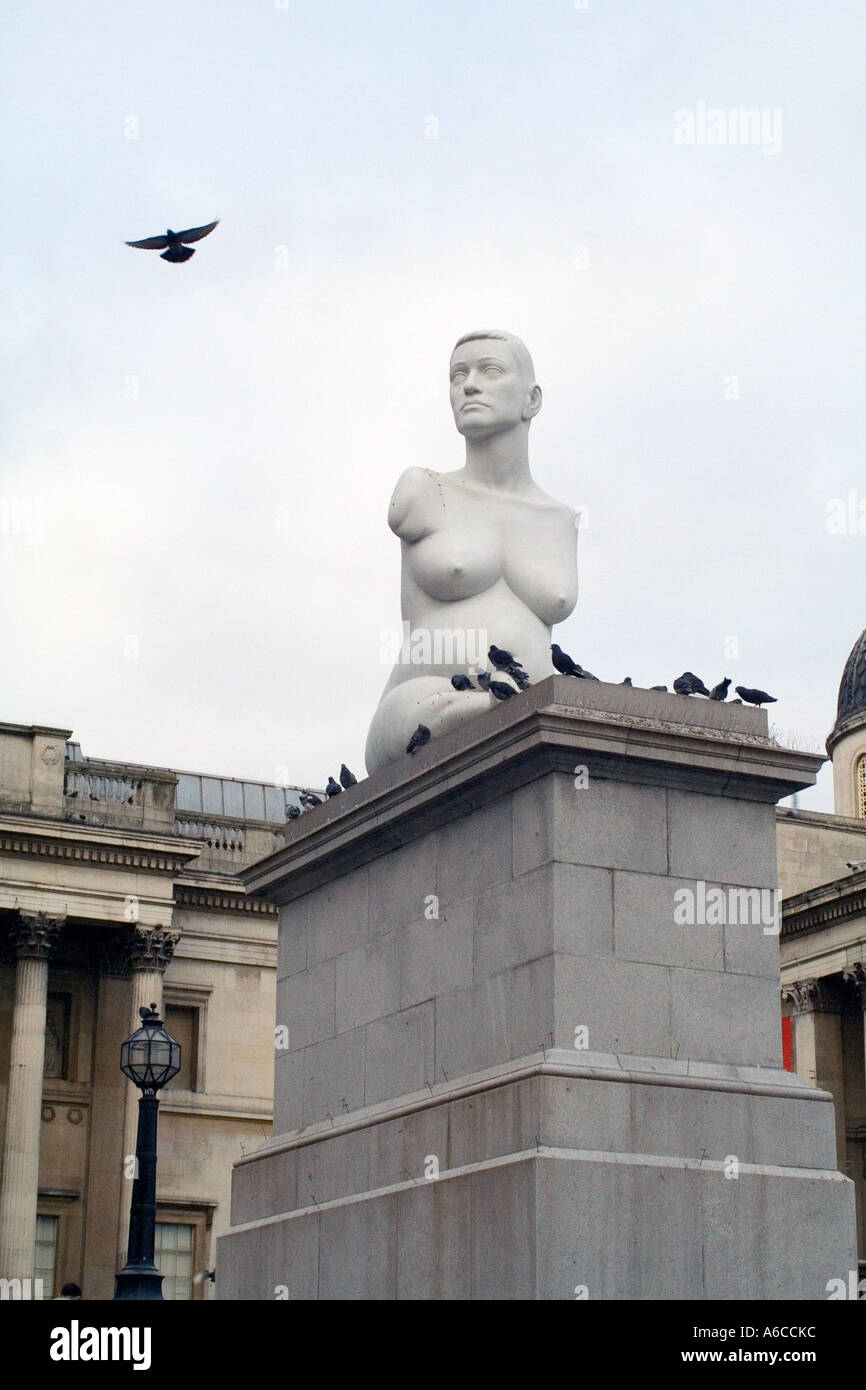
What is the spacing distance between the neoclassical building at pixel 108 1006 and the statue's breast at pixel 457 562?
37.2 meters

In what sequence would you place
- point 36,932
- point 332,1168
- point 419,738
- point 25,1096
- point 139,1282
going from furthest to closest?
point 36,932 < point 25,1096 < point 139,1282 < point 419,738 < point 332,1168

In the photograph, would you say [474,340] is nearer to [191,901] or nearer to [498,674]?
[498,674]

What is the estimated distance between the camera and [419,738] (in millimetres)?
16938

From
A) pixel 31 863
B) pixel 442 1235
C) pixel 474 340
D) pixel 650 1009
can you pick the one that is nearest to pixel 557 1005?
pixel 650 1009

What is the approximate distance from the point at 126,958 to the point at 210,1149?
4783mm

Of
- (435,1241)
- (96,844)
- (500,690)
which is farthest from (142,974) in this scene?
(435,1241)

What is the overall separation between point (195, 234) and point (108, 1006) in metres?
32.1

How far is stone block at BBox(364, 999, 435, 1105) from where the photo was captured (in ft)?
53.0

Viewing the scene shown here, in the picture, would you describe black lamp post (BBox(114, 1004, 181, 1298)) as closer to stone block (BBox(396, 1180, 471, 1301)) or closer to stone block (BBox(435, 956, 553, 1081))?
stone block (BBox(396, 1180, 471, 1301))

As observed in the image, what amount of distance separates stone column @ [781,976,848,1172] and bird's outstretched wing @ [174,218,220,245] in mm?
35455

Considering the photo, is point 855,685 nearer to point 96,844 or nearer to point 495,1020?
point 96,844

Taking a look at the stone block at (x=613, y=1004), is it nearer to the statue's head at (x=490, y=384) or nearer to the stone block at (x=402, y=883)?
the stone block at (x=402, y=883)

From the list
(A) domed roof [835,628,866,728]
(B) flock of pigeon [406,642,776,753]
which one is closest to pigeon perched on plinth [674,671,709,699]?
(B) flock of pigeon [406,642,776,753]
